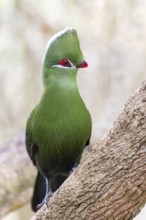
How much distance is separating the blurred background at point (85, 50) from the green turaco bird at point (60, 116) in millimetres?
2113

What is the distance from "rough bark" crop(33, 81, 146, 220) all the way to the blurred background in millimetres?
2514

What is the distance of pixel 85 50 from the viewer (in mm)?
5914

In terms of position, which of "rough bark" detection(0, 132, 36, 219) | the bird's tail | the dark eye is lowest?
"rough bark" detection(0, 132, 36, 219)

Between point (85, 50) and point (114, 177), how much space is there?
370cm

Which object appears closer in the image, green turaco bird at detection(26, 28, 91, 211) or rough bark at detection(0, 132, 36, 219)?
green turaco bird at detection(26, 28, 91, 211)

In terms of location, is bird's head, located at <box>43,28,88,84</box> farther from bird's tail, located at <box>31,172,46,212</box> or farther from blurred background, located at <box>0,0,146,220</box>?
blurred background, located at <box>0,0,146,220</box>

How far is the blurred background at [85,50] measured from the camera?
5637mm

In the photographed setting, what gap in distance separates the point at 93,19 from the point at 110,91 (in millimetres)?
769

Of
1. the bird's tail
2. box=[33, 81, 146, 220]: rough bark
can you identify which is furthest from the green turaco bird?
box=[33, 81, 146, 220]: rough bark

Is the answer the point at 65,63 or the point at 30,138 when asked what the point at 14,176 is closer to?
the point at 30,138

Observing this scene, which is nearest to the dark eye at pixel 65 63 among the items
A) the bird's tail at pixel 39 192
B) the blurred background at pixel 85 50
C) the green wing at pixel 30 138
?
the green wing at pixel 30 138

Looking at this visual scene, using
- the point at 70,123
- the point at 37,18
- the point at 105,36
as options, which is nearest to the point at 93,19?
the point at 105,36

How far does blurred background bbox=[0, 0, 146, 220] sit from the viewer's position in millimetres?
5637

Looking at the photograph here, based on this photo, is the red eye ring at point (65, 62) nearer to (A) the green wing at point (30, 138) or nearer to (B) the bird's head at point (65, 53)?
(B) the bird's head at point (65, 53)
